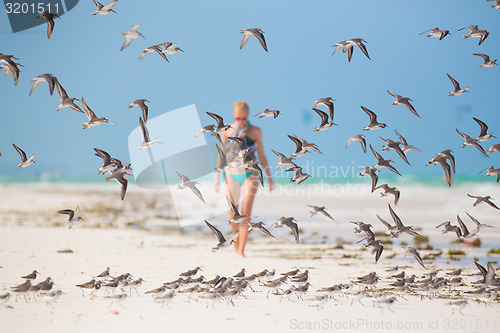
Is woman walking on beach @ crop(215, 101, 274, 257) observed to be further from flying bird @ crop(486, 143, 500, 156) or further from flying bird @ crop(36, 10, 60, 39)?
flying bird @ crop(486, 143, 500, 156)

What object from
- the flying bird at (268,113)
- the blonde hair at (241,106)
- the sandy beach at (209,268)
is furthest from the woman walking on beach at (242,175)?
the flying bird at (268,113)

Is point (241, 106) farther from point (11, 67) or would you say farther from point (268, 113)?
point (11, 67)

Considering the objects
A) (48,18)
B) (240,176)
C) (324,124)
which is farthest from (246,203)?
(48,18)

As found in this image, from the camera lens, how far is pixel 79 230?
54.6 feet

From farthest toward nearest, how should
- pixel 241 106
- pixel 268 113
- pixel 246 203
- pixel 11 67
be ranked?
1. pixel 241 106
2. pixel 246 203
3. pixel 268 113
4. pixel 11 67

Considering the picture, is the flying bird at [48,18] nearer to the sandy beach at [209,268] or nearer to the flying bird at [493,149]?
the sandy beach at [209,268]

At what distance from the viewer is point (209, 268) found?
10867 mm

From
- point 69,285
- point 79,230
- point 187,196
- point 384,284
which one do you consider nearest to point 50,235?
point 79,230

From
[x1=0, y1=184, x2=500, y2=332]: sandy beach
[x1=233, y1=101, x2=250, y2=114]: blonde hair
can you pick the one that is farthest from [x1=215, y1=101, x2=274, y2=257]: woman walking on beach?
[x1=0, y1=184, x2=500, y2=332]: sandy beach

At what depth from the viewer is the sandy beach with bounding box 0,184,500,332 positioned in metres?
7.16

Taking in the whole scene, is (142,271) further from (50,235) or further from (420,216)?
(420,216)

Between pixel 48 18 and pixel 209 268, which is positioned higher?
pixel 48 18

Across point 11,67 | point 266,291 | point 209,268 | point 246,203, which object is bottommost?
point 209,268

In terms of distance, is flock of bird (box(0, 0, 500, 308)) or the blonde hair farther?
the blonde hair
